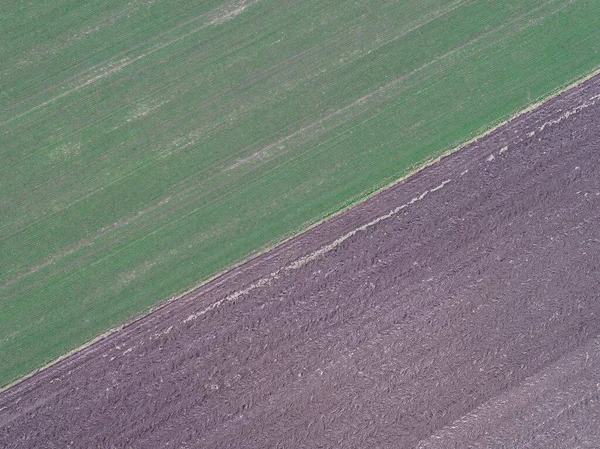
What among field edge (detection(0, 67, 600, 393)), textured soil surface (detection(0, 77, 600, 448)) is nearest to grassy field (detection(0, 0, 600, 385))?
field edge (detection(0, 67, 600, 393))

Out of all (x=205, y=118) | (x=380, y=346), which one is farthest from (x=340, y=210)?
(x=205, y=118)

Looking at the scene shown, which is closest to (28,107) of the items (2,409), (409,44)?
(2,409)

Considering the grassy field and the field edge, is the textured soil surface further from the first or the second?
the grassy field

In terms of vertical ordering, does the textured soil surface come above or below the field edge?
below

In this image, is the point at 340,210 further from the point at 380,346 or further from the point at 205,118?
the point at 205,118

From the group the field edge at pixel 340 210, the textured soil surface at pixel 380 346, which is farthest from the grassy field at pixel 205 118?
the textured soil surface at pixel 380 346

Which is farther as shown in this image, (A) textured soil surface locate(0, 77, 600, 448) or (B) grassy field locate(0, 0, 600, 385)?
(B) grassy field locate(0, 0, 600, 385)
